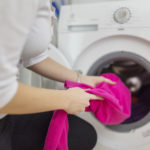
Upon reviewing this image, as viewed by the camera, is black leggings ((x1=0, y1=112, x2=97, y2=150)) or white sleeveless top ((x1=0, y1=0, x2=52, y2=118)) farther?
black leggings ((x1=0, y1=112, x2=97, y2=150))

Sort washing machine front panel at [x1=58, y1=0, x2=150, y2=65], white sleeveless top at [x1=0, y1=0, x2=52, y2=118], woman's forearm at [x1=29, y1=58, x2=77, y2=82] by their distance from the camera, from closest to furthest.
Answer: white sleeveless top at [x1=0, y1=0, x2=52, y2=118] → woman's forearm at [x1=29, y1=58, x2=77, y2=82] → washing machine front panel at [x1=58, y1=0, x2=150, y2=65]

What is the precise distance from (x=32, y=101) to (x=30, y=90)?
25mm

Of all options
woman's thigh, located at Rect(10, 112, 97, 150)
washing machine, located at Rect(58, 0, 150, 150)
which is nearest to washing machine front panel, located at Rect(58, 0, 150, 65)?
washing machine, located at Rect(58, 0, 150, 150)

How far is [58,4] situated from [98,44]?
43 centimetres

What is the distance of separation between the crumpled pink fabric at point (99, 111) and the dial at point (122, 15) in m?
0.25

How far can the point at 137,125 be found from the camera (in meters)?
0.78

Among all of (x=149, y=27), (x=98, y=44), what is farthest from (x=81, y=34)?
(x=149, y=27)

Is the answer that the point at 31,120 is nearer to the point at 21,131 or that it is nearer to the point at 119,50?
the point at 21,131

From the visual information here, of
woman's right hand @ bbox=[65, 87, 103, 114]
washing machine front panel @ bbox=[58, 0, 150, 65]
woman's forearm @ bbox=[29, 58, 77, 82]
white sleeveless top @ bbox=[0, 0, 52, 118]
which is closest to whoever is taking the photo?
white sleeveless top @ bbox=[0, 0, 52, 118]

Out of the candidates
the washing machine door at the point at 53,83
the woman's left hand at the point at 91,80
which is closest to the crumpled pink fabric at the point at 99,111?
→ the woman's left hand at the point at 91,80

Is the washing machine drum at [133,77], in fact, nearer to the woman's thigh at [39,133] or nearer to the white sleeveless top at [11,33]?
the woman's thigh at [39,133]

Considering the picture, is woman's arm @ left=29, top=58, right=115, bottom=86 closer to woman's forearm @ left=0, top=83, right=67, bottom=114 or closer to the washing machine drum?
the washing machine drum

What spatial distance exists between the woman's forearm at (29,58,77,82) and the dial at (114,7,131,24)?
31 cm

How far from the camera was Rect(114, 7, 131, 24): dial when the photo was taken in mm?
750
